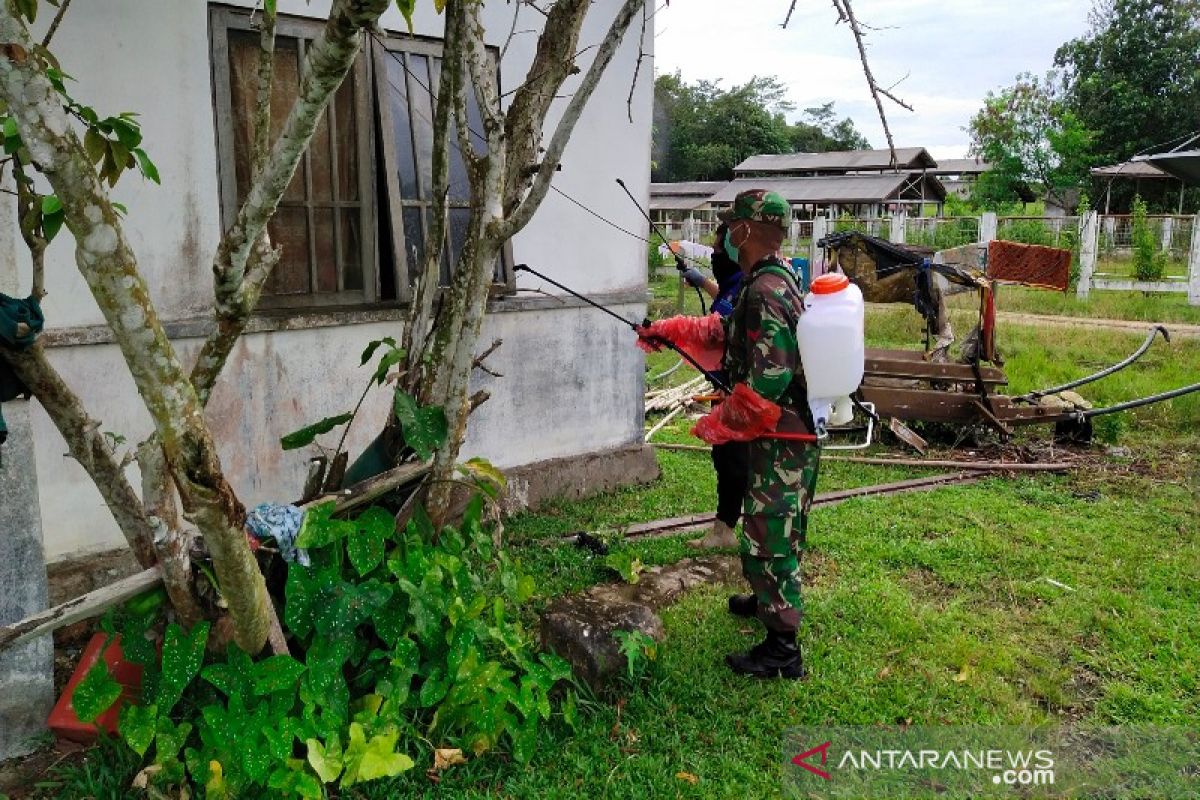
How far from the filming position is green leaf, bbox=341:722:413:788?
2.82m

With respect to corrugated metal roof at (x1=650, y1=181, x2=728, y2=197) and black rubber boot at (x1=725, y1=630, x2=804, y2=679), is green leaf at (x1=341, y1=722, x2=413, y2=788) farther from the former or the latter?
corrugated metal roof at (x1=650, y1=181, x2=728, y2=197)

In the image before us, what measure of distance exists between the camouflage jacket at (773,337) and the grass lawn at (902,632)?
43.4 inches

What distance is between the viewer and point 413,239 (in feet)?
16.5

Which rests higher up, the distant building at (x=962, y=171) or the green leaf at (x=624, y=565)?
the distant building at (x=962, y=171)

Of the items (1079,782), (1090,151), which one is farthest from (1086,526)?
(1090,151)

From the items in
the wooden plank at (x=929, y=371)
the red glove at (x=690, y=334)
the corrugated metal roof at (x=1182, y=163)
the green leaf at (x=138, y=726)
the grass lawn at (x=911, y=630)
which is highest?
the corrugated metal roof at (x=1182, y=163)

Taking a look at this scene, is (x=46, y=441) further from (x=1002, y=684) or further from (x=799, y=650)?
(x=1002, y=684)

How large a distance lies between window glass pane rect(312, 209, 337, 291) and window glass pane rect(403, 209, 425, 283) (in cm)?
41

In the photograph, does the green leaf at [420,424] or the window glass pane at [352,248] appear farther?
the window glass pane at [352,248]

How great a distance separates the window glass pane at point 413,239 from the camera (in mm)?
4977

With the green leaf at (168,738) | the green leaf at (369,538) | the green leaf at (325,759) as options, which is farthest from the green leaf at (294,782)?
the green leaf at (369,538)

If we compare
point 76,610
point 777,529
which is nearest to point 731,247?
point 777,529

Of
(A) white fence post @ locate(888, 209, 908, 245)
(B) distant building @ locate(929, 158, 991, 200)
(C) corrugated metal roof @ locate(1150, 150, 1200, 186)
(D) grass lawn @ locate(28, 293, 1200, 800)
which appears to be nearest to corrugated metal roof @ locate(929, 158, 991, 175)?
(B) distant building @ locate(929, 158, 991, 200)

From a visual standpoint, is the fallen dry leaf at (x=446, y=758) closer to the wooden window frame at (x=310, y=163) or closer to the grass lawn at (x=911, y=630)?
the grass lawn at (x=911, y=630)
